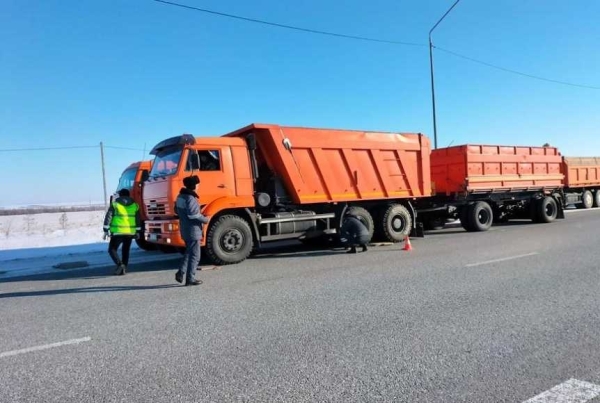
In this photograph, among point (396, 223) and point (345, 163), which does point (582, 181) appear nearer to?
point (396, 223)

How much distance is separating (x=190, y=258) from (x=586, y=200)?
967 inches

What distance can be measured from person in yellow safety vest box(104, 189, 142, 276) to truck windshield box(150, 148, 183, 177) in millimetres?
992

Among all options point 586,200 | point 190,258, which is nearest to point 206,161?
point 190,258

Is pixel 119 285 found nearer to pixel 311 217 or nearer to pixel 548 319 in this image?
pixel 311 217

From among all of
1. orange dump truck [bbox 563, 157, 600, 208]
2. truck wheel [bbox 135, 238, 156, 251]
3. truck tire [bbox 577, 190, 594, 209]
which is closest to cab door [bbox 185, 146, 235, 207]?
truck wheel [bbox 135, 238, 156, 251]

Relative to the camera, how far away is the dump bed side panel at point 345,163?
10.5m

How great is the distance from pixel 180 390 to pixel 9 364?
1840 mm

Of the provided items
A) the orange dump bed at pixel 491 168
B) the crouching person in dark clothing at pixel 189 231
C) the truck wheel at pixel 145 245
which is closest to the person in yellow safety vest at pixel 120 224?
the crouching person in dark clothing at pixel 189 231

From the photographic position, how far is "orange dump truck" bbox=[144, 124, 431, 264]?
30.4 ft

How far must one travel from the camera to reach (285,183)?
10.7 m

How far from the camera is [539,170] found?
16.7m

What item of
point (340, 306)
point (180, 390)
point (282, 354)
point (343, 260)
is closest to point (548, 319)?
point (340, 306)

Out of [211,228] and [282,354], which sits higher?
[211,228]

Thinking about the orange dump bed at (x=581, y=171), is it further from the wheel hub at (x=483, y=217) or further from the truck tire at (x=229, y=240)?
the truck tire at (x=229, y=240)
